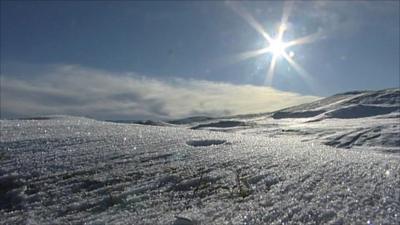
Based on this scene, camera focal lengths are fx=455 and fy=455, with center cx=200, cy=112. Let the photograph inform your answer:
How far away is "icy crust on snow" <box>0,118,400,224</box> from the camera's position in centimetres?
388

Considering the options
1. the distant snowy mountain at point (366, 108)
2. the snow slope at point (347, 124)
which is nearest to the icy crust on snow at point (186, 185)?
the snow slope at point (347, 124)

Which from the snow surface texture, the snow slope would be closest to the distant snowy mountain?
the snow slope

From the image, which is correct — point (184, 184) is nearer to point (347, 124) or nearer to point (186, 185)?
point (186, 185)

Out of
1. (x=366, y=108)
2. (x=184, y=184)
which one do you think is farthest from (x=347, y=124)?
(x=184, y=184)

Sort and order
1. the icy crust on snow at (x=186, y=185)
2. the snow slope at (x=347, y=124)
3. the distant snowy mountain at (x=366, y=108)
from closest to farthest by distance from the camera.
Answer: the icy crust on snow at (x=186, y=185) < the snow slope at (x=347, y=124) < the distant snowy mountain at (x=366, y=108)

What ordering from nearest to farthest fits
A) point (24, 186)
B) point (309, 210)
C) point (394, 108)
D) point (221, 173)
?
point (309, 210), point (24, 186), point (221, 173), point (394, 108)

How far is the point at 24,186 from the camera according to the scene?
4.73 metres

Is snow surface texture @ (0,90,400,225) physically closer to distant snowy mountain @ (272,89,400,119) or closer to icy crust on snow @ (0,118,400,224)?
icy crust on snow @ (0,118,400,224)

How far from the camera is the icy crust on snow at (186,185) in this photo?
3.88 metres

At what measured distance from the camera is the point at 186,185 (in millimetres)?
4758

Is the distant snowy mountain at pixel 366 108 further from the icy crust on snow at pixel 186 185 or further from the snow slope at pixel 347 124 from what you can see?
the icy crust on snow at pixel 186 185

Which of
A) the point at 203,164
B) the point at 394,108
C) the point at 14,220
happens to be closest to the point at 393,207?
the point at 203,164

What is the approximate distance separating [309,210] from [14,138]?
16.0 feet

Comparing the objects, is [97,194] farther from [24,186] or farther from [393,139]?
[393,139]
